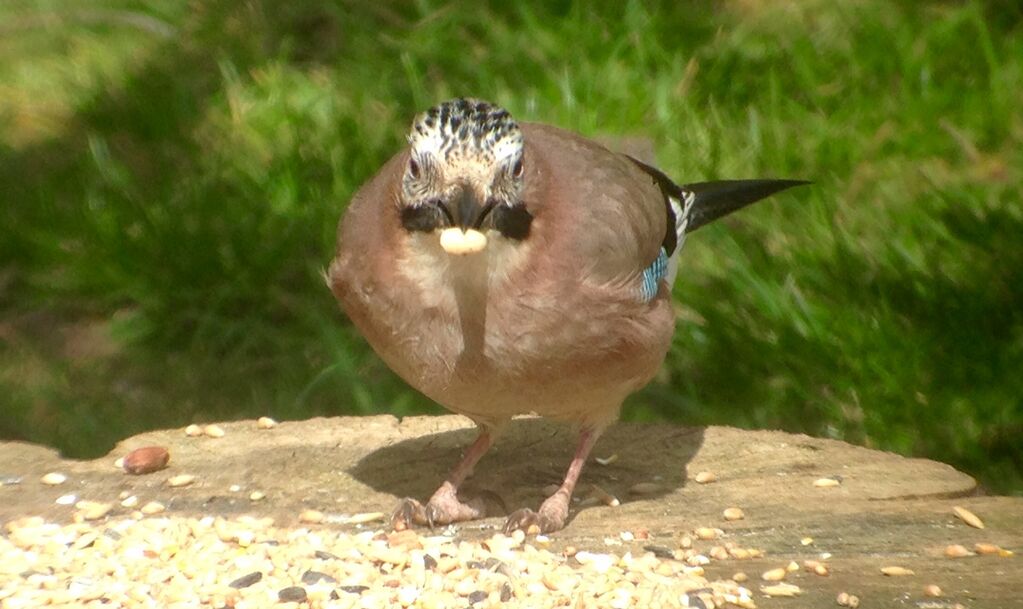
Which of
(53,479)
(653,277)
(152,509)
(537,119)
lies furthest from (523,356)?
(537,119)

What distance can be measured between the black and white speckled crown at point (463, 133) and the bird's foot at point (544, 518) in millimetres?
822

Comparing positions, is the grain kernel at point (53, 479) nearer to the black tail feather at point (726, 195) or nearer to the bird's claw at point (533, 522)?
the bird's claw at point (533, 522)

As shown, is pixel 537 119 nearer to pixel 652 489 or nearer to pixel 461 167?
pixel 652 489

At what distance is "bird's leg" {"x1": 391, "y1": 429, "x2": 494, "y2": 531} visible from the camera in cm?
345

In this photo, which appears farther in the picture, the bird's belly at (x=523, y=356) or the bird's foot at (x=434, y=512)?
the bird's foot at (x=434, y=512)

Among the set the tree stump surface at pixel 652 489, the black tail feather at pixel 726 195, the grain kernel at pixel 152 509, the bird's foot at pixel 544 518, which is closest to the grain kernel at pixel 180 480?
the tree stump surface at pixel 652 489

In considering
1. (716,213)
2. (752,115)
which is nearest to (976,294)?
(716,213)

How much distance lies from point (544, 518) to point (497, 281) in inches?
21.3

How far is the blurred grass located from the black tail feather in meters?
0.49

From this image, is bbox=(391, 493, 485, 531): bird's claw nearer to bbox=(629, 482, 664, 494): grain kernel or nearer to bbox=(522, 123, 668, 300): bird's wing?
bbox=(629, 482, 664, 494): grain kernel

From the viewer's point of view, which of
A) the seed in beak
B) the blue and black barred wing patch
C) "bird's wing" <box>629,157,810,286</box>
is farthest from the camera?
"bird's wing" <box>629,157,810,286</box>

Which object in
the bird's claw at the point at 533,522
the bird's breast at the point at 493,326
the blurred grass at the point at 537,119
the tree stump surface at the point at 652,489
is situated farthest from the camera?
the blurred grass at the point at 537,119

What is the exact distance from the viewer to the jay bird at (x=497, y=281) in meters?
3.03

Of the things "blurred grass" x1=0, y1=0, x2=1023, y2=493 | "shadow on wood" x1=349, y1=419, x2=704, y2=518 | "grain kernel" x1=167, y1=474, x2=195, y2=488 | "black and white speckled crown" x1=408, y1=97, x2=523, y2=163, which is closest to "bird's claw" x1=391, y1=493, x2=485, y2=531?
"shadow on wood" x1=349, y1=419, x2=704, y2=518
